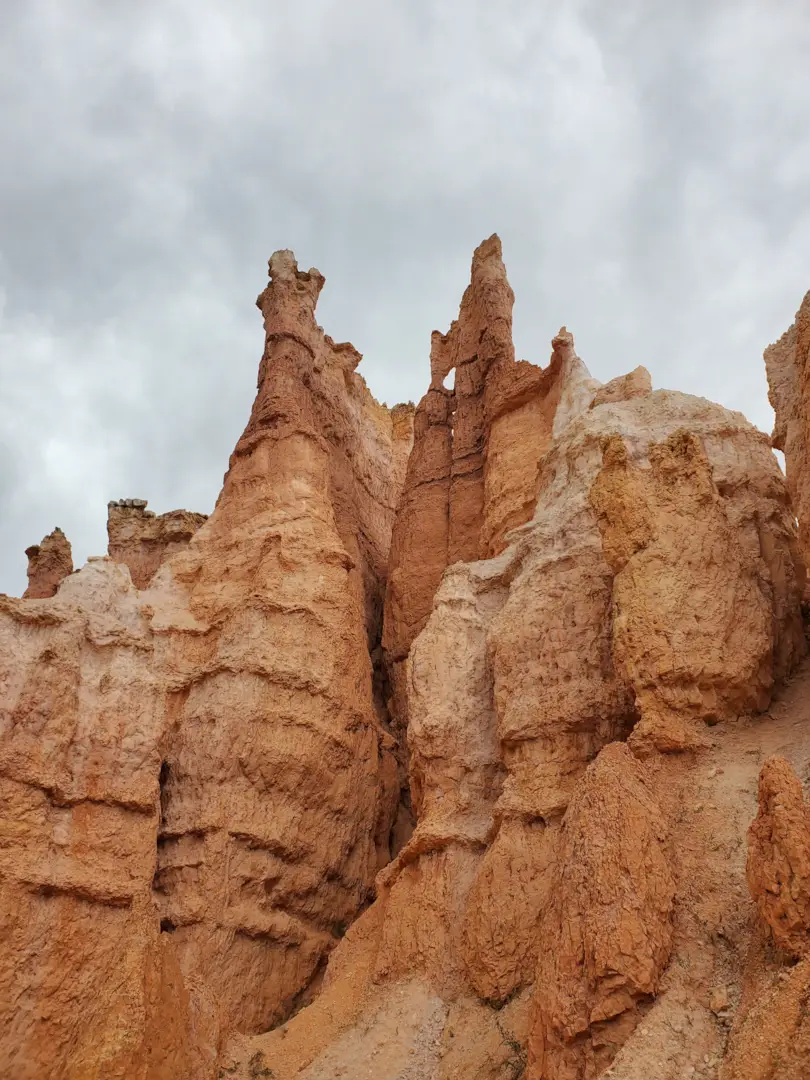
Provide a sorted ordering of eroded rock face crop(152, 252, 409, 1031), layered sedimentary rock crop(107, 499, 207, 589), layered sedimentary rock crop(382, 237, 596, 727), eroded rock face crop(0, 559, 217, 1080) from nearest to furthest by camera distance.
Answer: eroded rock face crop(0, 559, 217, 1080)
eroded rock face crop(152, 252, 409, 1031)
layered sedimentary rock crop(382, 237, 596, 727)
layered sedimentary rock crop(107, 499, 207, 589)

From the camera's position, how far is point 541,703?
1184 centimetres

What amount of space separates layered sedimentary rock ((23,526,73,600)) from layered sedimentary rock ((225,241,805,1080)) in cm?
1441

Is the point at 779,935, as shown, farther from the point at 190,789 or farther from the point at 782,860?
the point at 190,789

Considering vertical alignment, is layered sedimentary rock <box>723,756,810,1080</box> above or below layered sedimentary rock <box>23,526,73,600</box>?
below

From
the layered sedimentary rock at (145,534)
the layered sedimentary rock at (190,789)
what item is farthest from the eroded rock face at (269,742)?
the layered sedimentary rock at (145,534)

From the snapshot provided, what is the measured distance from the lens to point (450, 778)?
12.8m

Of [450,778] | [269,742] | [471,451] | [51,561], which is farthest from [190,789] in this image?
[51,561]

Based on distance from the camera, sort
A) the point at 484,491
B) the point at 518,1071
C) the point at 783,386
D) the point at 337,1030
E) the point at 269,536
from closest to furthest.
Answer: the point at 518,1071 → the point at 337,1030 → the point at 783,386 → the point at 269,536 → the point at 484,491

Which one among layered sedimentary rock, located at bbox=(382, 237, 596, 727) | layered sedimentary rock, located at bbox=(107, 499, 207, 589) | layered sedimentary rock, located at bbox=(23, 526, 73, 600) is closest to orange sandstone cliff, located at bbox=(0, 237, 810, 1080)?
layered sedimentary rock, located at bbox=(382, 237, 596, 727)

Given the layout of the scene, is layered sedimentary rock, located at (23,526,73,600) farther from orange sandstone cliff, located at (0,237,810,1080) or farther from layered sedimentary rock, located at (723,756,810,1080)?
layered sedimentary rock, located at (723,756,810,1080)

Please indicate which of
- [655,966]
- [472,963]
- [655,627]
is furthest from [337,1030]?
[655,627]

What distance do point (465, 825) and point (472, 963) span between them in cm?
217

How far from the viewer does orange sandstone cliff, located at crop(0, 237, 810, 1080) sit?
7.42m

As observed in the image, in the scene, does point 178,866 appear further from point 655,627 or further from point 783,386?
point 783,386
